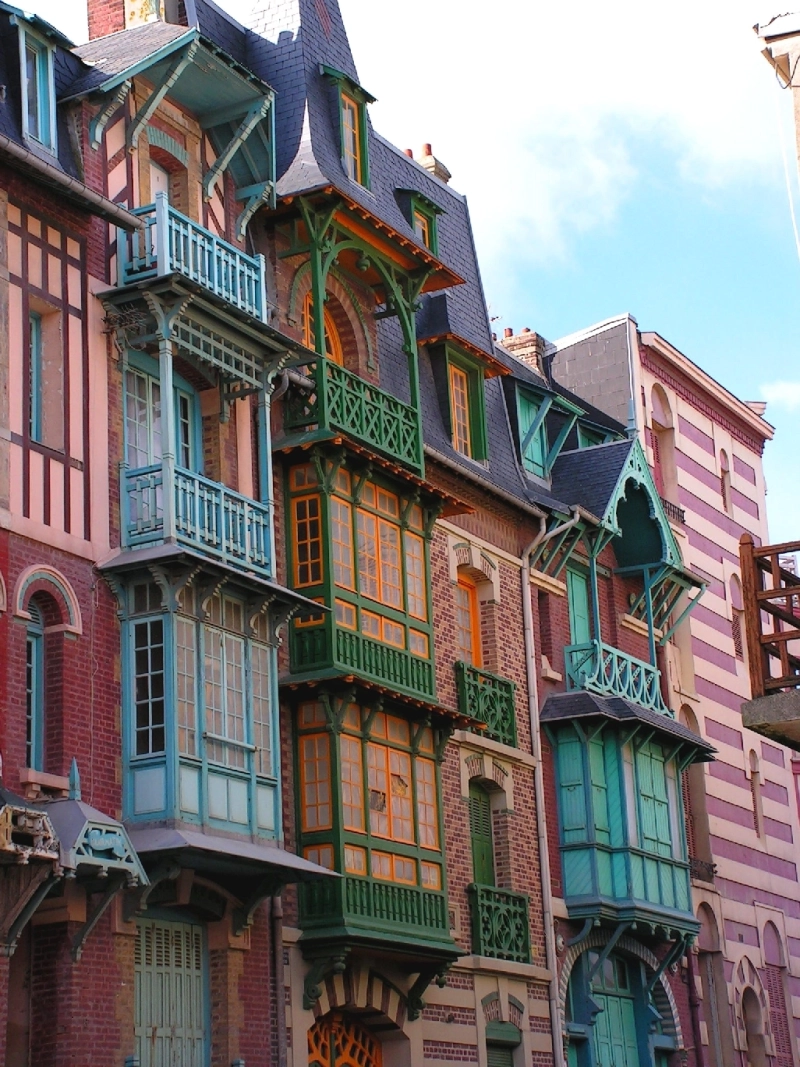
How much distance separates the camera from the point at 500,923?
1018 inches

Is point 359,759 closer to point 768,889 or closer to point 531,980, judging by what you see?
point 531,980

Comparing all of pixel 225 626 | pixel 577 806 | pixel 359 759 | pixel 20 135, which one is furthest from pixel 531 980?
pixel 20 135

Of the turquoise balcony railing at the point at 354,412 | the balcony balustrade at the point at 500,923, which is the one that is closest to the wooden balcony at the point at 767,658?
the turquoise balcony railing at the point at 354,412

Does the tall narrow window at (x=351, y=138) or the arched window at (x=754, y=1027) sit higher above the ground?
the tall narrow window at (x=351, y=138)

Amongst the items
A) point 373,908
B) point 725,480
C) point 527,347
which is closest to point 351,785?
point 373,908

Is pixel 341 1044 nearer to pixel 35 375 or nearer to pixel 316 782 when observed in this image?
pixel 316 782

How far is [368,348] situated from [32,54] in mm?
7216

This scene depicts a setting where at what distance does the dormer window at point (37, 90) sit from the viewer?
19.5 m

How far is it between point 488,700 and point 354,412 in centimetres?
533

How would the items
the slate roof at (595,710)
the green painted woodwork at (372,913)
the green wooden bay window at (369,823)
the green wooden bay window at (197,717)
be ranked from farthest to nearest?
the slate roof at (595,710) → the green wooden bay window at (369,823) → the green painted woodwork at (372,913) → the green wooden bay window at (197,717)

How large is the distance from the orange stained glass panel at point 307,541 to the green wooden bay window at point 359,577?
0.01 metres

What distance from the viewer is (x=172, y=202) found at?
2211 cm

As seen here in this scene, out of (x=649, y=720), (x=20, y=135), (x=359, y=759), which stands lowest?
(x=359, y=759)

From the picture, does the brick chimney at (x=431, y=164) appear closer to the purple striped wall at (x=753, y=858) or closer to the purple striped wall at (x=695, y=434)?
the purple striped wall at (x=695, y=434)
